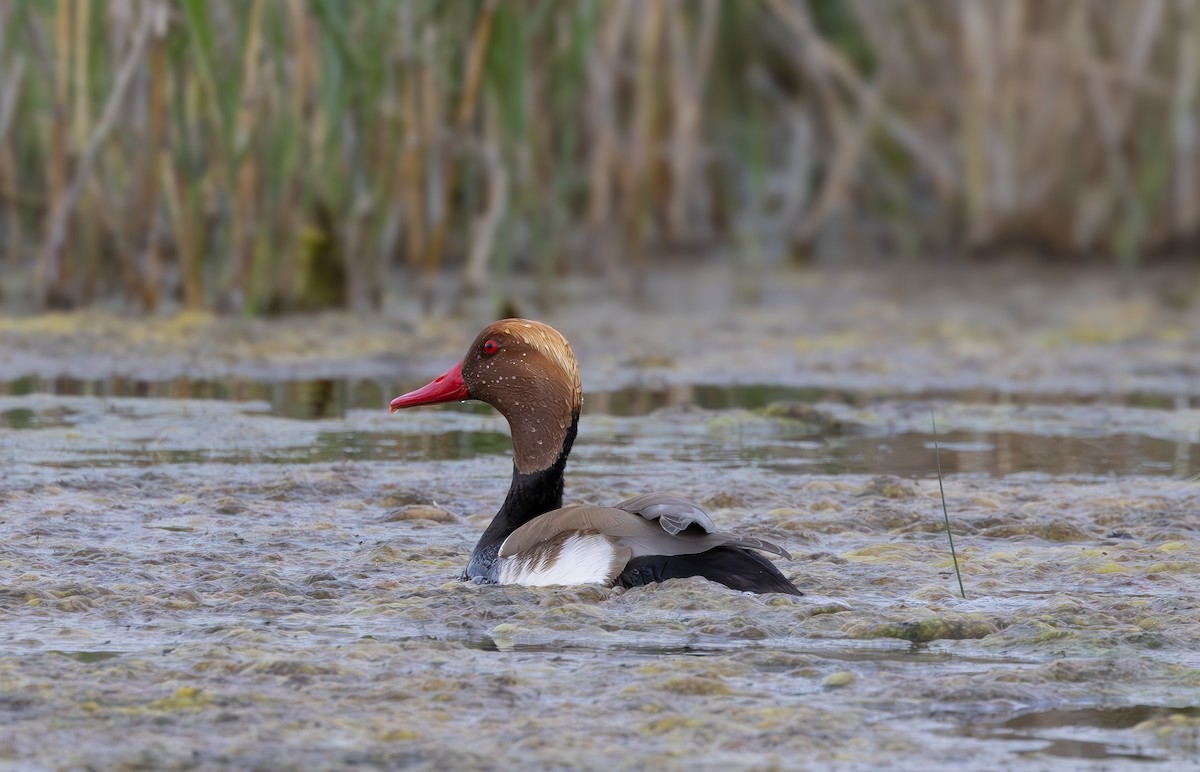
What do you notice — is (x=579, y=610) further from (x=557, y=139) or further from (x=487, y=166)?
(x=557, y=139)

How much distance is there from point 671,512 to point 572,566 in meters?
0.26

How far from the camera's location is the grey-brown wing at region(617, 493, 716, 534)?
473cm

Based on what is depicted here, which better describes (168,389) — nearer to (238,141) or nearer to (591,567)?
(238,141)

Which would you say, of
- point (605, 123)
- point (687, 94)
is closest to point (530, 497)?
point (605, 123)

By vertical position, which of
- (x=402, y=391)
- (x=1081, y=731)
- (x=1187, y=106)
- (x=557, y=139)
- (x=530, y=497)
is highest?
(x=1187, y=106)

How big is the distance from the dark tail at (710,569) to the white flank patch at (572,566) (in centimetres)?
5

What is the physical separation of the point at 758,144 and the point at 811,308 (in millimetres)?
1814

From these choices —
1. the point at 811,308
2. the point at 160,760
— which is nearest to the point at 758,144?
the point at 811,308

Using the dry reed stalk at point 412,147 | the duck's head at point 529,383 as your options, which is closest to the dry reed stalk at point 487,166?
the dry reed stalk at point 412,147

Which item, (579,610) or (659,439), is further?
(659,439)

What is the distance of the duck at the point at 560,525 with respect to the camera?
15.6 ft

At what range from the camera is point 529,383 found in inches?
210

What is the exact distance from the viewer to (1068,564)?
5305mm

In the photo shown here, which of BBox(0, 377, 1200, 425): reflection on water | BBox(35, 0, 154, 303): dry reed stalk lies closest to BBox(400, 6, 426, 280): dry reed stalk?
BBox(35, 0, 154, 303): dry reed stalk
